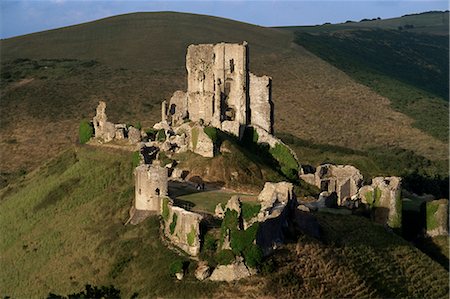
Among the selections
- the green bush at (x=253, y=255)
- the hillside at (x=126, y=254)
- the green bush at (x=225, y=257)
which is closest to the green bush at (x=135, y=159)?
the hillside at (x=126, y=254)

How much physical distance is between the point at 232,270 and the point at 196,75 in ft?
78.1

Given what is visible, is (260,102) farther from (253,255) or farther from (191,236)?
(253,255)

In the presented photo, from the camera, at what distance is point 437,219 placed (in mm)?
38688

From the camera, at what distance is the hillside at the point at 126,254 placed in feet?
96.3

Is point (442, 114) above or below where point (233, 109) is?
below

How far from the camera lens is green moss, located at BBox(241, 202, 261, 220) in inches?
1206

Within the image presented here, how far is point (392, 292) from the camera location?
3081 centimetres

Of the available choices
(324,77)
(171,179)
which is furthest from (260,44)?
(171,179)

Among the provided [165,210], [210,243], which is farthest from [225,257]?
[165,210]

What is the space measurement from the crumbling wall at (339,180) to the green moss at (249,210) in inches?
389

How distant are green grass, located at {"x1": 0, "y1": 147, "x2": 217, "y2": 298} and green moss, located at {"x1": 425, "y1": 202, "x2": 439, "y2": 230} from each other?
12.5 m

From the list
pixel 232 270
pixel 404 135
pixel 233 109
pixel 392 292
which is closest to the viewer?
pixel 232 270

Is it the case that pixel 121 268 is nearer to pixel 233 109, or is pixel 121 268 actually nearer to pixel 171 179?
pixel 171 179

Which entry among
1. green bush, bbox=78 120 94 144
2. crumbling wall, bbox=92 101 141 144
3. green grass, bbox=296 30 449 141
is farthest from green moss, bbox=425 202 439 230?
green grass, bbox=296 30 449 141
